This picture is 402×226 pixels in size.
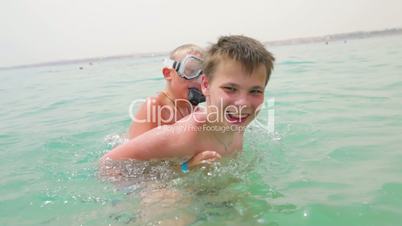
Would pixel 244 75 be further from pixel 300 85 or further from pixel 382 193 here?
pixel 300 85

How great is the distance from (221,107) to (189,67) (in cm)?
133

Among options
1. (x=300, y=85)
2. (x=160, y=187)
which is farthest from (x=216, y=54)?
(x=300, y=85)

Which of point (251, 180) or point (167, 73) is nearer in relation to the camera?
point (251, 180)

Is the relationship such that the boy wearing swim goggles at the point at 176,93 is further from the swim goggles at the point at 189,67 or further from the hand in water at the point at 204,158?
the hand in water at the point at 204,158

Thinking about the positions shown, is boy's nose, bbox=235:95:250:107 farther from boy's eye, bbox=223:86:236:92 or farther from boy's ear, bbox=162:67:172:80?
boy's ear, bbox=162:67:172:80

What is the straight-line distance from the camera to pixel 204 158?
3.37m

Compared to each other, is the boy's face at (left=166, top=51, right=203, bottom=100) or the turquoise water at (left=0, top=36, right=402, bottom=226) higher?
the boy's face at (left=166, top=51, right=203, bottom=100)

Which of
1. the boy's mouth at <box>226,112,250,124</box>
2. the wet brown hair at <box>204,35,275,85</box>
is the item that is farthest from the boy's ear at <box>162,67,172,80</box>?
the boy's mouth at <box>226,112,250,124</box>

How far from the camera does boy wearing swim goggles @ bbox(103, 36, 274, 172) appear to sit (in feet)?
9.98

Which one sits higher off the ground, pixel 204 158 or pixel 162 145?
pixel 162 145

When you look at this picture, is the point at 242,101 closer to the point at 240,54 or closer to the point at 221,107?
the point at 221,107

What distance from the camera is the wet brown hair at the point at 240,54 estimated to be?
303cm

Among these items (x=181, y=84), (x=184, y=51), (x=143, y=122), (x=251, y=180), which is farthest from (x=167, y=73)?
(x=251, y=180)

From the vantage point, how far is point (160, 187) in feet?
11.1
